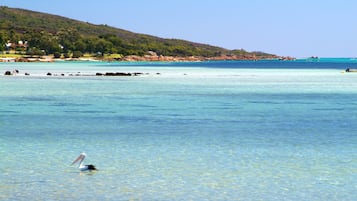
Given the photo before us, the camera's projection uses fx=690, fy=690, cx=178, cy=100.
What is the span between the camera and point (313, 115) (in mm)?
45688

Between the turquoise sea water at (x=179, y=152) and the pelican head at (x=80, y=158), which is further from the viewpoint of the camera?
the pelican head at (x=80, y=158)

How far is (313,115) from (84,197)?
91.4 feet

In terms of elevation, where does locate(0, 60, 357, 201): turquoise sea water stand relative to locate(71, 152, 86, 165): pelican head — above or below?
below

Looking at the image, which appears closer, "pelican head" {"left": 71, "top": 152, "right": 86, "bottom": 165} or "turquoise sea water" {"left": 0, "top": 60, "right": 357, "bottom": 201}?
"turquoise sea water" {"left": 0, "top": 60, "right": 357, "bottom": 201}

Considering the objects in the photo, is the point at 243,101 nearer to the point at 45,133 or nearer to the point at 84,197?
the point at 45,133

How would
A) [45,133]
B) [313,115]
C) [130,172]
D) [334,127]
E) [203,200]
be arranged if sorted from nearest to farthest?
[203,200] → [130,172] → [45,133] → [334,127] → [313,115]

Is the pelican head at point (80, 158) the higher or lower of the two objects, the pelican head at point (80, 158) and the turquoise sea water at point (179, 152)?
the higher

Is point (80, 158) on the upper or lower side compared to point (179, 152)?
upper

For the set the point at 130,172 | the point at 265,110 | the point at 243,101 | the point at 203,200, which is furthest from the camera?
the point at 243,101

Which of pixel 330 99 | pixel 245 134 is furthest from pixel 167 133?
pixel 330 99

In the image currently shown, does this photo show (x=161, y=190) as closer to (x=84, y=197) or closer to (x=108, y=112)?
(x=84, y=197)

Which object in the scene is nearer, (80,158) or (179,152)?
(80,158)

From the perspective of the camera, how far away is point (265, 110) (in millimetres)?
49500

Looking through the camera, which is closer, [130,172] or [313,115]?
[130,172]
